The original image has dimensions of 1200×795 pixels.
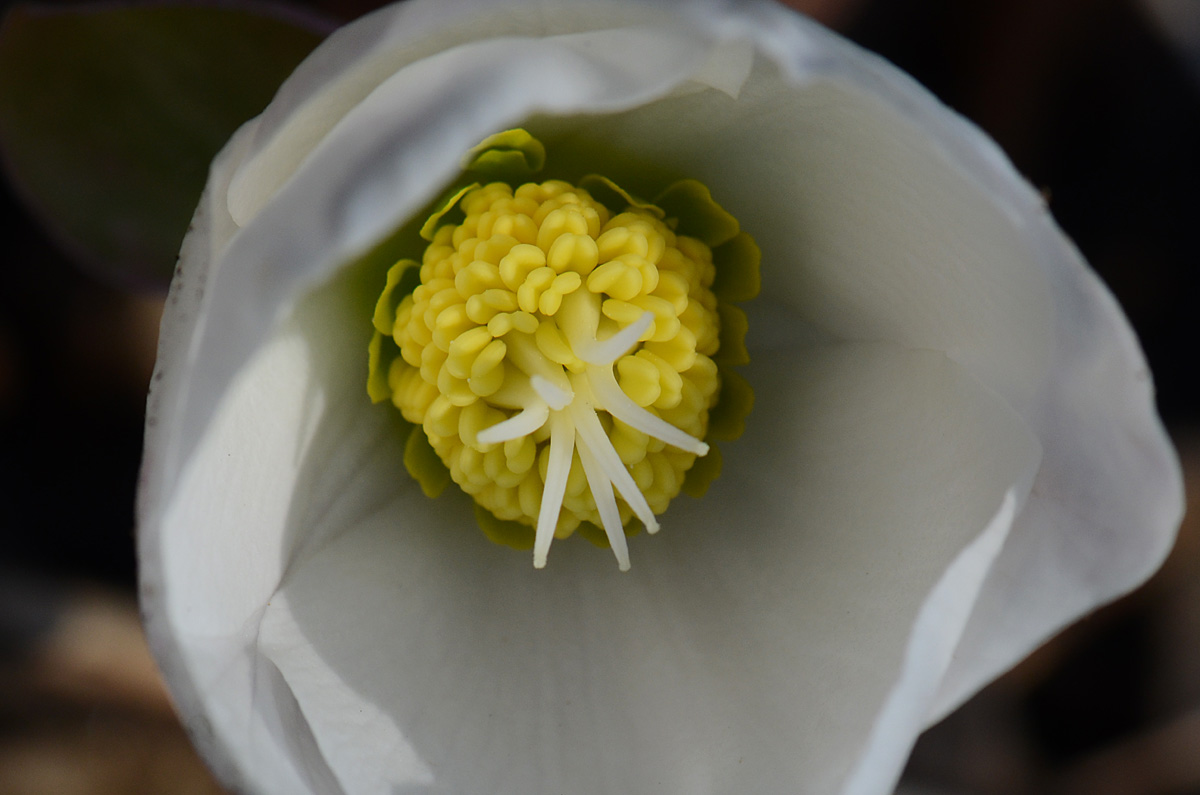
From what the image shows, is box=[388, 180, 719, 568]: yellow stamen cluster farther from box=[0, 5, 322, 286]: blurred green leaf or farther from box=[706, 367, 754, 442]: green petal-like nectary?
box=[0, 5, 322, 286]: blurred green leaf

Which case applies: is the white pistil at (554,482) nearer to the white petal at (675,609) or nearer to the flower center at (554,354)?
the flower center at (554,354)

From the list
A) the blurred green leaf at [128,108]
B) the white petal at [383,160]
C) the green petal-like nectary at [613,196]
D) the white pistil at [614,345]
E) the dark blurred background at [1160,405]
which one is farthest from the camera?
the dark blurred background at [1160,405]

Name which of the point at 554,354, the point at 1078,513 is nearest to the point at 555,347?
the point at 554,354

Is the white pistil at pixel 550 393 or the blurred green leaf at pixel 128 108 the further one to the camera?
the blurred green leaf at pixel 128 108

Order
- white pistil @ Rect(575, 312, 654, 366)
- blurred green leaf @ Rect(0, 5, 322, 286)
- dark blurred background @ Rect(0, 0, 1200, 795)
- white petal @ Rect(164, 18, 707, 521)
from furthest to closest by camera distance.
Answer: dark blurred background @ Rect(0, 0, 1200, 795) < blurred green leaf @ Rect(0, 5, 322, 286) < white pistil @ Rect(575, 312, 654, 366) < white petal @ Rect(164, 18, 707, 521)

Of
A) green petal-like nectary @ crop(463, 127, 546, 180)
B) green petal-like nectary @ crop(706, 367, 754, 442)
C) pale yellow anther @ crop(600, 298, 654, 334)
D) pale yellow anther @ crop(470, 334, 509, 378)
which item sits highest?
green petal-like nectary @ crop(463, 127, 546, 180)

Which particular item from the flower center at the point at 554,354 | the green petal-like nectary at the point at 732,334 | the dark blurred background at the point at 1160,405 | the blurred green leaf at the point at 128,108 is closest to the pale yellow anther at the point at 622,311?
the flower center at the point at 554,354

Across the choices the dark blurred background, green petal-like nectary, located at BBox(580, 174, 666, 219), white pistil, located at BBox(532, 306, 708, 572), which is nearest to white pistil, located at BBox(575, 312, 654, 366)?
white pistil, located at BBox(532, 306, 708, 572)
